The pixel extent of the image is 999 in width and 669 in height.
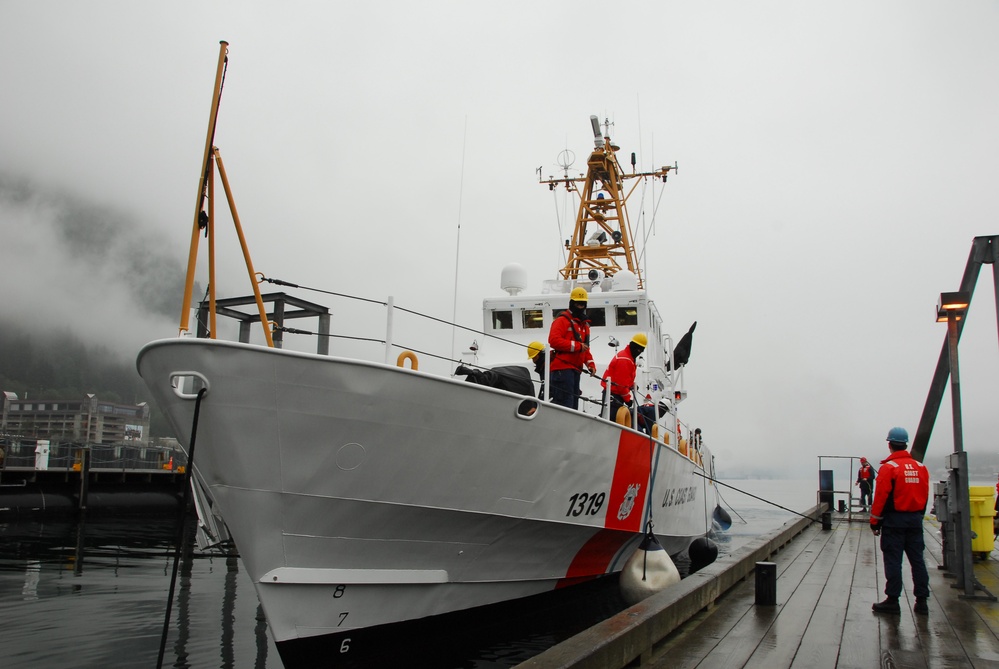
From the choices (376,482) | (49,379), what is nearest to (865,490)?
(376,482)

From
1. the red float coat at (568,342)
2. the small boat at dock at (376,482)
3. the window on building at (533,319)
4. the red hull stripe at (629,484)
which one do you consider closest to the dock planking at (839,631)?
the red hull stripe at (629,484)

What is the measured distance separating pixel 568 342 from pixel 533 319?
12.4ft

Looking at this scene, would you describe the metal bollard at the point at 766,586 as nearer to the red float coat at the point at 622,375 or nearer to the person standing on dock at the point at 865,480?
the red float coat at the point at 622,375

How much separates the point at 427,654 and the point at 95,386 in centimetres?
20831

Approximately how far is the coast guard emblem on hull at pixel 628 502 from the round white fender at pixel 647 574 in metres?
0.39

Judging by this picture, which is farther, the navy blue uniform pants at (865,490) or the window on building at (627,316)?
the navy blue uniform pants at (865,490)

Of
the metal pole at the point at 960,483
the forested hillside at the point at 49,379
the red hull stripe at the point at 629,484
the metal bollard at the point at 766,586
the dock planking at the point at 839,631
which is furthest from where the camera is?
the forested hillside at the point at 49,379

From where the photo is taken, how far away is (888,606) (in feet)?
16.2

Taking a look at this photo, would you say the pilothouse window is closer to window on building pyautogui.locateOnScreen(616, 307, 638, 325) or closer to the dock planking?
window on building pyautogui.locateOnScreen(616, 307, 638, 325)

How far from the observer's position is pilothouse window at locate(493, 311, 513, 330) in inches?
418

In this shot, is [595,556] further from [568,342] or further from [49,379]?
[49,379]

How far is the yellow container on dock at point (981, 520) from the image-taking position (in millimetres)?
7430

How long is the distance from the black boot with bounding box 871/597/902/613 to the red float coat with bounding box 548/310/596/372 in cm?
314

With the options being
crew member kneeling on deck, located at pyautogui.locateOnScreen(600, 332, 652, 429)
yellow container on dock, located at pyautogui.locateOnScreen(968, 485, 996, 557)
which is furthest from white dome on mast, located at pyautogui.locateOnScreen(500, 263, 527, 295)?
yellow container on dock, located at pyautogui.locateOnScreen(968, 485, 996, 557)
